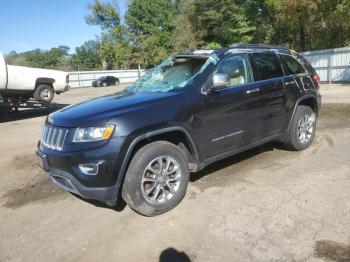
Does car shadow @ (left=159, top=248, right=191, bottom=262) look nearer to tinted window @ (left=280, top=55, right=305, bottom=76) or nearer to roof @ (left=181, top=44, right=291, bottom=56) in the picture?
roof @ (left=181, top=44, right=291, bottom=56)

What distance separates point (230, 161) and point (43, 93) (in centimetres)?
926

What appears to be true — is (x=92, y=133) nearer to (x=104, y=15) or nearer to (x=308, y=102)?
(x=308, y=102)

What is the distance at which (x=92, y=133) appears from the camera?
3.85m

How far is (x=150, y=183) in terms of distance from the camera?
13.9 feet

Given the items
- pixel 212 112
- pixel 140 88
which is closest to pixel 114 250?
pixel 212 112

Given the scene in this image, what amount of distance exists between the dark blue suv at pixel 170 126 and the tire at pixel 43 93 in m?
8.46

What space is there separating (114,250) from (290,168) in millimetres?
3054

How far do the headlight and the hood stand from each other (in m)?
0.05

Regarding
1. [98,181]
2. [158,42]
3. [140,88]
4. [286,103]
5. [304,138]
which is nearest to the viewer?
[98,181]

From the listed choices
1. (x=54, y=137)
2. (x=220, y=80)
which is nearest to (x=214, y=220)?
(x=220, y=80)

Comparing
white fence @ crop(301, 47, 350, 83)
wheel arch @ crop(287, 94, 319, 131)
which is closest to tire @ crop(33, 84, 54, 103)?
wheel arch @ crop(287, 94, 319, 131)

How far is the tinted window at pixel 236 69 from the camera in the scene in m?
5.01

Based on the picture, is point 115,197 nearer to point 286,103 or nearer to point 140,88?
point 140,88

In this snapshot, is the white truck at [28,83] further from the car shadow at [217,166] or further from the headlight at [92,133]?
the headlight at [92,133]
